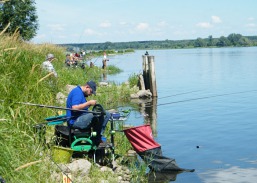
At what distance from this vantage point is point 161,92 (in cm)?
2794

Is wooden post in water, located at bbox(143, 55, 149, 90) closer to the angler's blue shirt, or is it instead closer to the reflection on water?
the reflection on water

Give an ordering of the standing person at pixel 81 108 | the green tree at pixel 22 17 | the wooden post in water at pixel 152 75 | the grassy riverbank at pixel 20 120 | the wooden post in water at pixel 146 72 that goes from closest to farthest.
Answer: the grassy riverbank at pixel 20 120
the standing person at pixel 81 108
the wooden post in water at pixel 152 75
the wooden post in water at pixel 146 72
the green tree at pixel 22 17

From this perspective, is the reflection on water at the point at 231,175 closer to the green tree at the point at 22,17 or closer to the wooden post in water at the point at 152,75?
the wooden post in water at the point at 152,75

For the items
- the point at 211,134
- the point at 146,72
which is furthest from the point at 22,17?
the point at 211,134

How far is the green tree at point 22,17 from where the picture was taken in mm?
36594

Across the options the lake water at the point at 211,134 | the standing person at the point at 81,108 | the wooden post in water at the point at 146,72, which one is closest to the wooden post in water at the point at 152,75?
the wooden post in water at the point at 146,72

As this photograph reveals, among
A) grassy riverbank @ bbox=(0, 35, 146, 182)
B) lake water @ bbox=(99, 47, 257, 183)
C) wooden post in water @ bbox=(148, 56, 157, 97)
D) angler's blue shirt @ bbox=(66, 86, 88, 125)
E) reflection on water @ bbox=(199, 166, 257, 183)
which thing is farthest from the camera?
wooden post in water @ bbox=(148, 56, 157, 97)

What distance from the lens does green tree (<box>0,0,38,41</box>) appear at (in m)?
36.6

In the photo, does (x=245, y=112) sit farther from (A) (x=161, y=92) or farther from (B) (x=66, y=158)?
(B) (x=66, y=158)

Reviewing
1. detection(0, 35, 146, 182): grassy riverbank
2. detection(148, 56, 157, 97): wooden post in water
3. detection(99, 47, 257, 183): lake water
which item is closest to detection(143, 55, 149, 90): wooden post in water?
detection(148, 56, 157, 97): wooden post in water

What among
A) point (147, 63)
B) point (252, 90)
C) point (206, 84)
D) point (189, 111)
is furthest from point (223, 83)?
point (189, 111)

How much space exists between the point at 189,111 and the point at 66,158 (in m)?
12.9

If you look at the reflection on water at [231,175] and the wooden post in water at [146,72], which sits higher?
the wooden post in water at [146,72]

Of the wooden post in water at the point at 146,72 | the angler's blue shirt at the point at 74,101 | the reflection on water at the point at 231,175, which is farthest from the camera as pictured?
the wooden post in water at the point at 146,72
